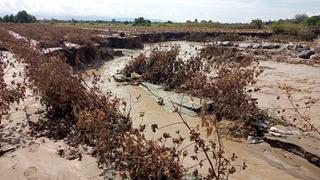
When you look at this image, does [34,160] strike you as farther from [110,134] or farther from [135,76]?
[135,76]

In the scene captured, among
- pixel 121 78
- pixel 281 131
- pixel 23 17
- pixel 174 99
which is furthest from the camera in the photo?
pixel 23 17

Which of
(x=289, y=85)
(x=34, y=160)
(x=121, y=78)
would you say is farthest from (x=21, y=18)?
(x=34, y=160)

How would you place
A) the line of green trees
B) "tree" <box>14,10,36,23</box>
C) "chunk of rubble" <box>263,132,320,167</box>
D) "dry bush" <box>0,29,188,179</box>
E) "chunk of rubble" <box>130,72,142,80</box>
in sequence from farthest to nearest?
"tree" <box>14,10,36,23</box> → the line of green trees → "chunk of rubble" <box>130,72,142,80</box> → "chunk of rubble" <box>263,132,320,167</box> → "dry bush" <box>0,29,188,179</box>

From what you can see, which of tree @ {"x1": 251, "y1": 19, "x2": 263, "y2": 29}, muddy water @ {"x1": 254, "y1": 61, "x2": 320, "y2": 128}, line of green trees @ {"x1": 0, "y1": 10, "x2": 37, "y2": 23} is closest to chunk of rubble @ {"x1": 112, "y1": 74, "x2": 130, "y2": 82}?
muddy water @ {"x1": 254, "y1": 61, "x2": 320, "y2": 128}

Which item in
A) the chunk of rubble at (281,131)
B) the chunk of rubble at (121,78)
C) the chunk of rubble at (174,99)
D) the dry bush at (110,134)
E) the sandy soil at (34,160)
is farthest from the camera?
the chunk of rubble at (121,78)

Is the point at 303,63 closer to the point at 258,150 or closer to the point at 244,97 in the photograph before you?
the point at 244,97

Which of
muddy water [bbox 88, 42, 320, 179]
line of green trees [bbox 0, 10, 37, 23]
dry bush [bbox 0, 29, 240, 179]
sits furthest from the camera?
line of green trees [bbox 0, 10, 37, 23]

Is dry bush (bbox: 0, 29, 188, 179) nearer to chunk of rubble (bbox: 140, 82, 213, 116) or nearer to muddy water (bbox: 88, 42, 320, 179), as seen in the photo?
muddy water (bbox: 88, 42, 320, 179)

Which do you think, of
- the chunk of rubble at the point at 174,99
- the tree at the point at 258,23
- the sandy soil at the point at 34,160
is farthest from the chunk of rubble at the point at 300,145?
the tree at the point at 258,23

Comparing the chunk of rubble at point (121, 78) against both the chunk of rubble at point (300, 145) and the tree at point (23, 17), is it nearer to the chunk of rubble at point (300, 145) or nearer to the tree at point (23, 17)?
the chunk of rubble at point (300, 145)

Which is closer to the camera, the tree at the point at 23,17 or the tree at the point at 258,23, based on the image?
the tree at the point at 258,23

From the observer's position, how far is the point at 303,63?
21.3m

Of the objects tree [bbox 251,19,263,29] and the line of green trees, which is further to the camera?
the line of green trees

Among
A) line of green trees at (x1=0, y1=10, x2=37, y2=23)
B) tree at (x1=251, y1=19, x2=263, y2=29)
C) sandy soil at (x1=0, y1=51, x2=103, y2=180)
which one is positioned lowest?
line of green trees at (x1=0, y1=10, x2=37, y2=23)
